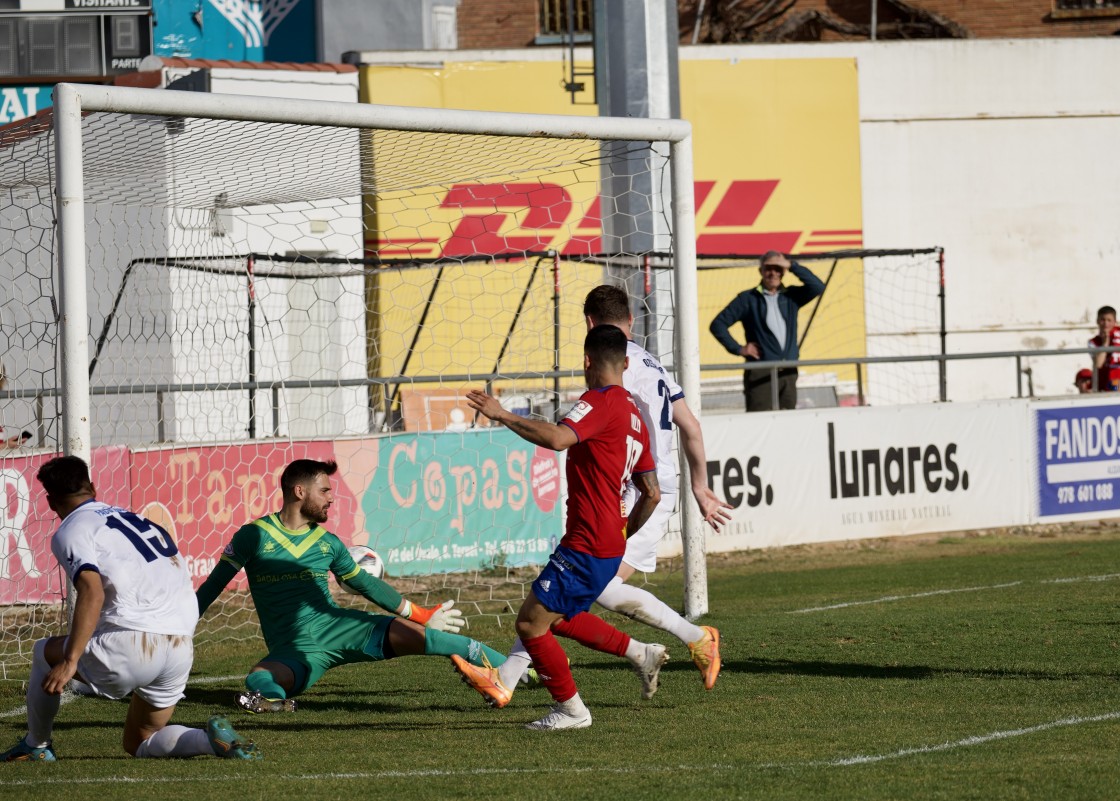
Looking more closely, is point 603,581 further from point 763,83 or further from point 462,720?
point 763,83

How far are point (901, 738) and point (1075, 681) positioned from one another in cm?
165

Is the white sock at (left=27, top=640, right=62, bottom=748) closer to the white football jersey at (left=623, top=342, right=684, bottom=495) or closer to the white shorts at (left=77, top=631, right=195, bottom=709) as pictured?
the white shorts at (left=77, top=631, right=195, bottom=709)

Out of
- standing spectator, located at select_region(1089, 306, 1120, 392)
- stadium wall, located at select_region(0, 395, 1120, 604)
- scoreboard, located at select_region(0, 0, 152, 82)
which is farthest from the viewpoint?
scoreboard, located at select_region(0, 0, 152, 82)

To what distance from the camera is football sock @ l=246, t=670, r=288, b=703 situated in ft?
23.7

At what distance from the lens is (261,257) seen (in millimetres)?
14031

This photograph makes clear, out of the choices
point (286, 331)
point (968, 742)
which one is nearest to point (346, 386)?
point (286, 331)

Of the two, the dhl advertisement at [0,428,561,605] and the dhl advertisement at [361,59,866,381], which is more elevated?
the dhl advertisement at [361,59,866,381]

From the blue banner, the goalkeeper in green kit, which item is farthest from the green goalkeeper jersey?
the blue banner

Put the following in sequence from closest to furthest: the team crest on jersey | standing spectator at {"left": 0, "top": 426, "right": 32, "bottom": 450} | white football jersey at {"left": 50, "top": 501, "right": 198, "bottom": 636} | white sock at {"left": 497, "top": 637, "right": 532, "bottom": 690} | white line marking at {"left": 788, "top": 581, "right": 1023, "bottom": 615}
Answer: white football jersey at {"left": 50, "top": 501, "right": 198, "bottom": 636} → the team crest on jersey → white sock at {"left": 497, "top": 637, "right": 532, "bottom": 690} → white line marking at {"left": 788, "top": 581, "right": 1023, "bottom": 615} → standing spectator at {"left": 0, "top": 426, "right": 32, "bottom": 450}

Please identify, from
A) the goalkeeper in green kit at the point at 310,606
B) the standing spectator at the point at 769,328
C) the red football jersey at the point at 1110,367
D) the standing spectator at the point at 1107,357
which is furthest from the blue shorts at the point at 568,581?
the red football jersey at the point at 1110,367

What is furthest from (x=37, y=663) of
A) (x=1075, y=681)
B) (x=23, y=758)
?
(x=1075, y=681)

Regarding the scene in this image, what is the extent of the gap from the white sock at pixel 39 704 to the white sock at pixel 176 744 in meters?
0.38

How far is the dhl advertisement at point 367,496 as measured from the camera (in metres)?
10.9

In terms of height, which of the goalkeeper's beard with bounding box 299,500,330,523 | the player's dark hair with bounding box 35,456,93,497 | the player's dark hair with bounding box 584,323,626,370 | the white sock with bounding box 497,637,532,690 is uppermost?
the player's dark hair with bounding box 584,323,626,370
